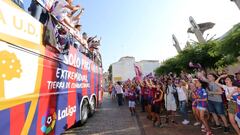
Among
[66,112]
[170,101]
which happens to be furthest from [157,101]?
[66,112]

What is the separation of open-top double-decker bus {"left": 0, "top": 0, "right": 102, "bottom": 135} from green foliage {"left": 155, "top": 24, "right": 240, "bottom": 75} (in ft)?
23.4

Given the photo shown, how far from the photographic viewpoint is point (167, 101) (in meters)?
10.9

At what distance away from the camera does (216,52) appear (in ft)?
46.1

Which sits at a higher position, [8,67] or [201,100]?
[8,67]

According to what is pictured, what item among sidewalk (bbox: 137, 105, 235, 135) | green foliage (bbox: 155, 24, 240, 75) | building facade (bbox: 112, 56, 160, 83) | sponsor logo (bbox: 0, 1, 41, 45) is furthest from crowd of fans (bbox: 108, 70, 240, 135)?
building facade (bbox: 112, 56, 160, 83)

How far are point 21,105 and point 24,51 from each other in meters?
0.99

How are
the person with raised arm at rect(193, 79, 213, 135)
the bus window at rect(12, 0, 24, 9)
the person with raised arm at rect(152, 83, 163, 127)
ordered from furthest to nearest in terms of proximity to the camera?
the person with raised arm at rect(152, 83, 163, 127), the person with raised arm at rect(193, 79, 213, 135), the bus window at rect(12, 0, 24, 9)

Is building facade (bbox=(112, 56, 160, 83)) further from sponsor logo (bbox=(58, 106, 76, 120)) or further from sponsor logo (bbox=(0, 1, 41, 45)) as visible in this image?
sponsor logo (bbox=(0, 1, 41, 45))

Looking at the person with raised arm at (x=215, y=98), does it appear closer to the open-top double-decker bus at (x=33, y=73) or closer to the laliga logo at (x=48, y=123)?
the open-top double-decker bus at (x=33, y=73)

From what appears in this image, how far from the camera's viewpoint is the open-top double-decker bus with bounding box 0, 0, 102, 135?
4258 millimetres

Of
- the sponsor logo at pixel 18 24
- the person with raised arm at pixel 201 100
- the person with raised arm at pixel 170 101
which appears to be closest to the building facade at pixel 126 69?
the person with raised arm at pixel 170 101

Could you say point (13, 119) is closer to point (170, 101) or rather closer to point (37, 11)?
point (37, 11)

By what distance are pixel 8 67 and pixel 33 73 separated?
→ 2.86ft

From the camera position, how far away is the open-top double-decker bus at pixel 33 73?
168 inches
